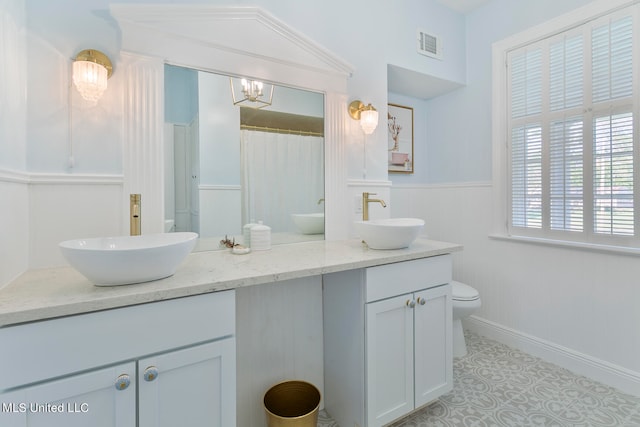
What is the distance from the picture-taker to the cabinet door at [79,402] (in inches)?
29.2

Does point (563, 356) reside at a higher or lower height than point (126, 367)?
lower

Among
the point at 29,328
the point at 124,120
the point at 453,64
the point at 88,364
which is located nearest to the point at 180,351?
the point at 88,364

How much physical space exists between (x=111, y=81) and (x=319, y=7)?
1.25 metres

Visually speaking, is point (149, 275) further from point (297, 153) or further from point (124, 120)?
point (297, 153)

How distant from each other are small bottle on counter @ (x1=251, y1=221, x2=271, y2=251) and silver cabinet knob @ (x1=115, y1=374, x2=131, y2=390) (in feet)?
2.51

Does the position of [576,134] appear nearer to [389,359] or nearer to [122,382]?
[389,359]

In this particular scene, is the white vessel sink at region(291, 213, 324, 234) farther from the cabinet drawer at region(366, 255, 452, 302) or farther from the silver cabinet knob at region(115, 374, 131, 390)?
the silver cabinet knob at region(115, 374, 131, 390)

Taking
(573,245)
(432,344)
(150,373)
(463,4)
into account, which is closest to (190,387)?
(150,373)

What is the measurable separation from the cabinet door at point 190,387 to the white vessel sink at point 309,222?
0.84 m

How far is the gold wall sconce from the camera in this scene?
189 cm

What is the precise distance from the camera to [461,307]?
2.01m

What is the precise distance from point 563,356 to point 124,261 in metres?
2.62

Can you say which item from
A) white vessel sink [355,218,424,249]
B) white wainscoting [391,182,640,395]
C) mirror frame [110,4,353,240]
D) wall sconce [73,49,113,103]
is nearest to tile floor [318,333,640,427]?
white wainscoting [391,182,640,395]

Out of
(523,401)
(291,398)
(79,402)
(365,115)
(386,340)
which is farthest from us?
(365,115)
